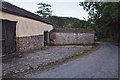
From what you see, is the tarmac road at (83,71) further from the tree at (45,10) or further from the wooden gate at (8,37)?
the tree at (45,10)

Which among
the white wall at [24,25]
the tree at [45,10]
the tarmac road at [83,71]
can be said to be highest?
the tree at [45,10]

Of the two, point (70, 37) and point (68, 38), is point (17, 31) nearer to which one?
point (68, 38)

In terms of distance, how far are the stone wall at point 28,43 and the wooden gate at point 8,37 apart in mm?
506

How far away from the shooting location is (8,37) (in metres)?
8.25

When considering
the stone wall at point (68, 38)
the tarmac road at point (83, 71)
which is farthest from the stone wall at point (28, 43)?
the tarmac road at point (83, 71)

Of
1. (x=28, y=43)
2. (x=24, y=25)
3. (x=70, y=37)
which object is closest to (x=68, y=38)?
(x=70, y=37)

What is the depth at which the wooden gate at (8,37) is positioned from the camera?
776cm

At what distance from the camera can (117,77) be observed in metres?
4.52

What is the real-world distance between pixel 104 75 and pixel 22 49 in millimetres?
7887

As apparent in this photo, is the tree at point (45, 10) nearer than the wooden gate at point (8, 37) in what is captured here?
No

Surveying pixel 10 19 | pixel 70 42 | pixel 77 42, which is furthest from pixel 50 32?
pixel 10 19

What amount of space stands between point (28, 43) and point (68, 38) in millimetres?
9014

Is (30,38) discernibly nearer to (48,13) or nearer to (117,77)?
(117,77)

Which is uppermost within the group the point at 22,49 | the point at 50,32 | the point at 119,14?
the point at 119,14
